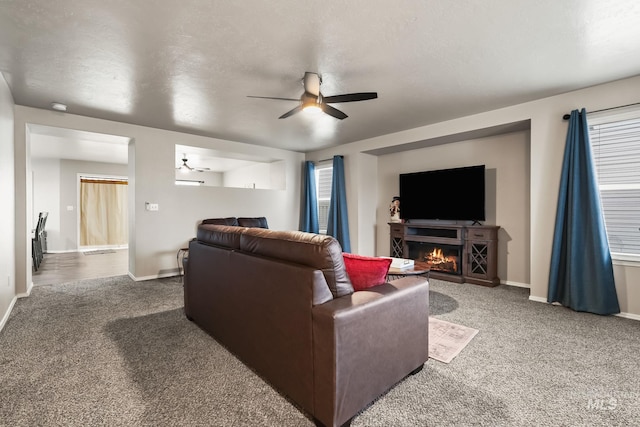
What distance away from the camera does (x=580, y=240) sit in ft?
10.3

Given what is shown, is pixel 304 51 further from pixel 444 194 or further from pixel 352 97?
pixel 444 194

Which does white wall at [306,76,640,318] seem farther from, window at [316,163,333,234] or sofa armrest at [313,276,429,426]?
window at [316,163,333,234]

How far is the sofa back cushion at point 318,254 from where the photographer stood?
1.60 meters

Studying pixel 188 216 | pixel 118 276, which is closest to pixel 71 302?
pixel 118 276

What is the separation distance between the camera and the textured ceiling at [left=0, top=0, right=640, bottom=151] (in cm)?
198

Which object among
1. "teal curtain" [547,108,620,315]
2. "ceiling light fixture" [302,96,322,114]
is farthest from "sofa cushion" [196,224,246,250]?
"teal curtain" [547,108,620,315]

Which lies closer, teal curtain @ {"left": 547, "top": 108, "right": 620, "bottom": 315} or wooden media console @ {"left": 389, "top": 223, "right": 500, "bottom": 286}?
teal curtain @ {"left": 547, "top": 108, "right": 620, "bottom": 315}

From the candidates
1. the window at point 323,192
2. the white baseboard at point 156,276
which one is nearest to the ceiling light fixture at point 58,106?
the white baseboard at point 156,276

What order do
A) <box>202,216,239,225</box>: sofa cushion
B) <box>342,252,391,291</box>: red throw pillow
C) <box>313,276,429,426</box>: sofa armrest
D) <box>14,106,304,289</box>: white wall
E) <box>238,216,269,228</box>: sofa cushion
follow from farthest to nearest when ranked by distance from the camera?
1. <box>238,216,269,228</box>: sofa cushion
2. <box>202,216,239,225</box>: sofa cushion
3. <box>14,106,304,289</box>: white wall
4. <box>342,252,391,291</box>: red throw pillow
5. <box>313,276,429,426</box>: sofa armrest

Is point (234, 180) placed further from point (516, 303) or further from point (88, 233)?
point (516, 303)

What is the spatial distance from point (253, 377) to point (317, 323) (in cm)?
83

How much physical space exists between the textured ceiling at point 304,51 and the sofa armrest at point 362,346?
1856 mm

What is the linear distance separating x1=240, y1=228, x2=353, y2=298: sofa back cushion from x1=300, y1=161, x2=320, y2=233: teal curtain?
14.7 ft

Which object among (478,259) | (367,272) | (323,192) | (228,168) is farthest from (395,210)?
(228,168)
